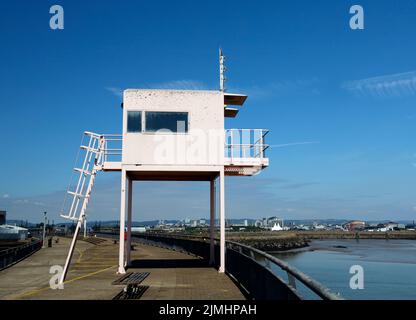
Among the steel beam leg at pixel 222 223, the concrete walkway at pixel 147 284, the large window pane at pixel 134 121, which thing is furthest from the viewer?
the large window pane at pixel 134 121

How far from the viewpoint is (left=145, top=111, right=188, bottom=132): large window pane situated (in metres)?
18.3

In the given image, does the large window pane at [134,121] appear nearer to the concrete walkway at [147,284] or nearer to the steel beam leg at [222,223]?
the steel beam leg at [222,223]

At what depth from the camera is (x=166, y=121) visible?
18344mm

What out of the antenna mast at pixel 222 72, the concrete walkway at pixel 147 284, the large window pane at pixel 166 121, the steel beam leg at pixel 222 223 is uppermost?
the antenna mast at pixel 222 72

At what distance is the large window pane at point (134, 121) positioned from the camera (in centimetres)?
1825

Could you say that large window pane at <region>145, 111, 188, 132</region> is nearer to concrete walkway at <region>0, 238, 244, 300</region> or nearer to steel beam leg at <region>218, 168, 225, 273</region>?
steel beam leg at <region>218, 168, 225, 273</region>

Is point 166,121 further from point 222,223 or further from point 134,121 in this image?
point 222,223

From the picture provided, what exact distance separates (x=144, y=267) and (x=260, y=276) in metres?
10.5

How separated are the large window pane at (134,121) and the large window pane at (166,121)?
323 mm

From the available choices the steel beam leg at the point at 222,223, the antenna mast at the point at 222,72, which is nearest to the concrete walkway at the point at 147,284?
the steel beam leg at the point at 222,223

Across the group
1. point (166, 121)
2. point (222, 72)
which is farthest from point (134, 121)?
point (222, 72)

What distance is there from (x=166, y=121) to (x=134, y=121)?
4.42 feet

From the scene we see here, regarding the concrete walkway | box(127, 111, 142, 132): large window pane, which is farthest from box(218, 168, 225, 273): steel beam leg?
box(127, 111, 142, 132): large window pane
